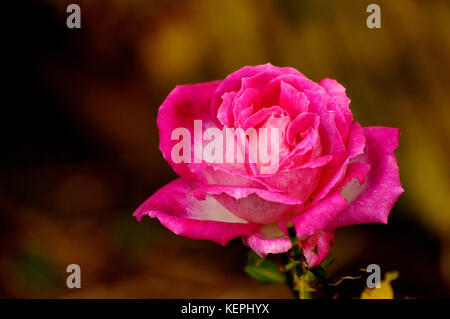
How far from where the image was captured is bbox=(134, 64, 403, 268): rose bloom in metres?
0.29

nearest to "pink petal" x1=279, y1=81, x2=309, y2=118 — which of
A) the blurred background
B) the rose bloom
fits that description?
the rose bloom

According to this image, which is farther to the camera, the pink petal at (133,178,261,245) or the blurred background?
the blurred background

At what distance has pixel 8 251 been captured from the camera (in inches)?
21.4

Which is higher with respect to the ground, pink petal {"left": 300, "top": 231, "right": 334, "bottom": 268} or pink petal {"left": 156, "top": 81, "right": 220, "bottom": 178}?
pink petal {"left": 156, "top": 81, "right": 220, "bottom": 178}

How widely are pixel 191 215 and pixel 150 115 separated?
0.27 metres

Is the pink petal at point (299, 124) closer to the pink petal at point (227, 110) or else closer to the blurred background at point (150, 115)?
the pink petal at point (227, 110)

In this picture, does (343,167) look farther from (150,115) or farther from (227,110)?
(150,115)

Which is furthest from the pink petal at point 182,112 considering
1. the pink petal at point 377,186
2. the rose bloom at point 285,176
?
the pink petal at point 377,186

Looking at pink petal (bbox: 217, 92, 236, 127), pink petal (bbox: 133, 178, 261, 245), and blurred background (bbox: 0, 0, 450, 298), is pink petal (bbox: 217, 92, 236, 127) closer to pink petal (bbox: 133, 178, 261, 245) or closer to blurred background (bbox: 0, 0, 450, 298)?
pink petal (bbox: 133, 178, 261, 245)

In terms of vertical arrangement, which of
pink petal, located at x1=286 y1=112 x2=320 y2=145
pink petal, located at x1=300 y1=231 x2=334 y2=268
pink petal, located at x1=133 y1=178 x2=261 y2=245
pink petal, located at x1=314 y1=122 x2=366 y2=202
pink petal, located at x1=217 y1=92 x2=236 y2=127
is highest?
pink petal, located at x1=217 y1=92 x2=236 y2=127

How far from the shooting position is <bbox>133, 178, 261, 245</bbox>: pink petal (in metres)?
0.30

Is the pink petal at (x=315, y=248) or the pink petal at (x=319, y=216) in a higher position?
the pink petal at (x=319, y=216)

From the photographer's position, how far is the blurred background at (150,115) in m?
0.53

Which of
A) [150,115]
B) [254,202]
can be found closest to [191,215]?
[254,202]
